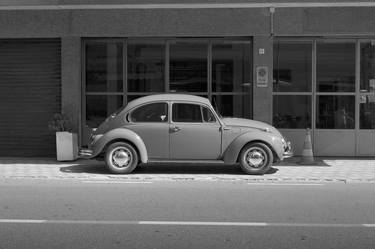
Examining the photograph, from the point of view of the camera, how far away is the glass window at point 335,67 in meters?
15.3

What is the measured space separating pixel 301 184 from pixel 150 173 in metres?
3.28

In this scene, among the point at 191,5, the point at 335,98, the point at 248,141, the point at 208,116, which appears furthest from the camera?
the point at 335,98

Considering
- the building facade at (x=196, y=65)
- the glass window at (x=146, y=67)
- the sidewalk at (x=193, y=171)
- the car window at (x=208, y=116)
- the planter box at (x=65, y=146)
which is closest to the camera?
the sidewalk at (x=193, y=171)

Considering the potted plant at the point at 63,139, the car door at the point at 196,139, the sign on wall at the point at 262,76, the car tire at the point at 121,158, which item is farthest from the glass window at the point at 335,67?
the potted plant at the point at 63,139

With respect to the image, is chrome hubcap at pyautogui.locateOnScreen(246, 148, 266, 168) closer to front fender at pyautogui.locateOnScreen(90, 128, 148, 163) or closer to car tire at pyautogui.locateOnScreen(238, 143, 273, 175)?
car tire at pyautogui.locateOnScreen(238, 143, 273, 175)

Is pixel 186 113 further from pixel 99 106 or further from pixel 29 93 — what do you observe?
pixel 29 93

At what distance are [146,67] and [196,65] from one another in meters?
1.37

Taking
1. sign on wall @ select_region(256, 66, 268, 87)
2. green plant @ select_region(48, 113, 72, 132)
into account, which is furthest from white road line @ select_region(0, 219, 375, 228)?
sign on wall @ select_region(256, 66, 268, 87)

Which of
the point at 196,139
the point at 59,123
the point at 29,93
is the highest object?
the point at 29,93

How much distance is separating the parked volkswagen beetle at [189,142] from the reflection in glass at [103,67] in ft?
12.1

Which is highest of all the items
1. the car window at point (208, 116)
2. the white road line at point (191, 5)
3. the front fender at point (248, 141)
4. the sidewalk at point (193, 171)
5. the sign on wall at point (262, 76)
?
the white road line at point (191, 5)

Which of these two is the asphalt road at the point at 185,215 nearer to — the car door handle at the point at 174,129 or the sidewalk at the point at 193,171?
the sidewalk at the point at 193,171

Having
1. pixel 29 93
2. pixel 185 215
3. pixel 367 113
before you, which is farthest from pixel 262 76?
pixel 185 215

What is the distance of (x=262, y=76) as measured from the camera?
15203mm
